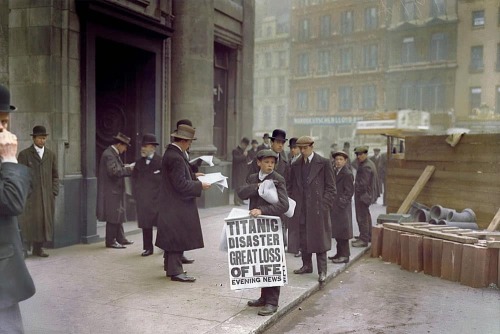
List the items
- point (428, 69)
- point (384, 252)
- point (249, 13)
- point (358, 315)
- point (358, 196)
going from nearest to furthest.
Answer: point (358, 315) → point (384, 252) → point (358, 196) → point (249, 13) → point (428, 69)

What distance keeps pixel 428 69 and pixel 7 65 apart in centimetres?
3301

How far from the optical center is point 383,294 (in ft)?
22.1

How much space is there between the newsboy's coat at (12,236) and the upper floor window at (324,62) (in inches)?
1657

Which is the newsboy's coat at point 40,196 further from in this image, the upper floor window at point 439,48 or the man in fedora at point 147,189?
the upper floor window at point 439,48

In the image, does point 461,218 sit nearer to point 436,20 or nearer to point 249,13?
point 249,13

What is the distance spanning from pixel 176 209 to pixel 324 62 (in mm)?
40962

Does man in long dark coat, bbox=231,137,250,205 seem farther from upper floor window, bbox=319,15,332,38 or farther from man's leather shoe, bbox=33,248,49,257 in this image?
upper floor window, bbox=319,15,332,38

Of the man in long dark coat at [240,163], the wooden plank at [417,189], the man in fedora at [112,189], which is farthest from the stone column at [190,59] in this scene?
the wooden plank at [417,189]

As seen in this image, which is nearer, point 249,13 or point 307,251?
point 307,251

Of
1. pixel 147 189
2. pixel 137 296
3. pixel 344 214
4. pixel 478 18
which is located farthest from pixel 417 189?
pixel 478 18

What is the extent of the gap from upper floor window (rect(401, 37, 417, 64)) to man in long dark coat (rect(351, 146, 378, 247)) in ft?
92.6

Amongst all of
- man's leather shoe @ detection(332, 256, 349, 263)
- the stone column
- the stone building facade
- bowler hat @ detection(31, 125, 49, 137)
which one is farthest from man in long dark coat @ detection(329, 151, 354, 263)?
the stone column

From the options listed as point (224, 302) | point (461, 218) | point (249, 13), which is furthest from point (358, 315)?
point (249, 13)

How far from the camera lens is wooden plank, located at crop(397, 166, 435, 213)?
37.8ft
